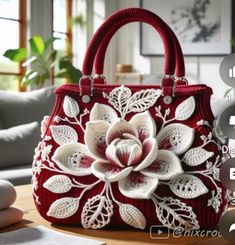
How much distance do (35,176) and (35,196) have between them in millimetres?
30

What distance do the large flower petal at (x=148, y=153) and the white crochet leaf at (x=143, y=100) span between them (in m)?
0.05

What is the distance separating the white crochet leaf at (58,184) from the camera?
761 millimetres

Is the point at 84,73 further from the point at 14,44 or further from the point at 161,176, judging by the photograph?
the point at 14,44

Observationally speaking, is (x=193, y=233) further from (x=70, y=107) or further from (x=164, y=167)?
(x=70, y=107)

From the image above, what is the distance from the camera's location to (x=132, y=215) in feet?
2.38

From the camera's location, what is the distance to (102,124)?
0.75m

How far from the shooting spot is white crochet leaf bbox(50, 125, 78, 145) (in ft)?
2.55

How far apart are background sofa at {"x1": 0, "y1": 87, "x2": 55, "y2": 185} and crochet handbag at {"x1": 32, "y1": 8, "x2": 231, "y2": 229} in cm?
159

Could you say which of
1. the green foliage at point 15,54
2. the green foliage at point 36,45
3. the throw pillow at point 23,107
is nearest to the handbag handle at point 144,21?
the throw pillow at point 23,107

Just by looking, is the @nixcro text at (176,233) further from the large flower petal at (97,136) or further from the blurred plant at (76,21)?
the blurred plant at (76,21)

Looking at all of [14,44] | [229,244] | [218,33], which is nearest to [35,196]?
[229,244]

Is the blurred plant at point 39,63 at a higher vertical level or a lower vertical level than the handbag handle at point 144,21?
higher

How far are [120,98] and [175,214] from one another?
0.18m

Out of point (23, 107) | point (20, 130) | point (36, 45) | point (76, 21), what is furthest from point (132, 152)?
point (76, 21)
